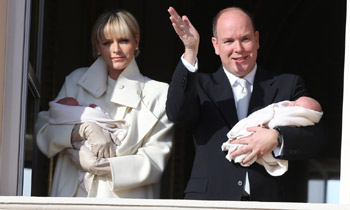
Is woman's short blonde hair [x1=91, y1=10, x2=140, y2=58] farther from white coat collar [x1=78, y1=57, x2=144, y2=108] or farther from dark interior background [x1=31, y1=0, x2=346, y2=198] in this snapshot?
dark interior background [x1=31, y1=0, x2=346, y2=198]

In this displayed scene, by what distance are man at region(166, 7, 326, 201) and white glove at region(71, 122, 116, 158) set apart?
32 cm

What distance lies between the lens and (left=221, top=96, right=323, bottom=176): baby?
15.9 ft

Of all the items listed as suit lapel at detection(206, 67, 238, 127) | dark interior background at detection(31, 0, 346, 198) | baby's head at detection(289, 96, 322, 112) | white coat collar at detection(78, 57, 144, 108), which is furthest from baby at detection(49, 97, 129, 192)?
baby's head at detection(289, 96, 322, 112)

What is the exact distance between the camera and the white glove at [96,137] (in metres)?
4.98

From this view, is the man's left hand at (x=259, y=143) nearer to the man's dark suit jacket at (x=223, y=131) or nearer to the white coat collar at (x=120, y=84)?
the man's dark suit jacket at (x=223, y=131)

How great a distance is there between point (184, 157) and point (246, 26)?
9.22 ft

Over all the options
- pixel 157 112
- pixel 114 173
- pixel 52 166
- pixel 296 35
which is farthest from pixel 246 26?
pixel 296 35

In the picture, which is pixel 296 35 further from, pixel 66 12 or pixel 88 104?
pixel 88 104

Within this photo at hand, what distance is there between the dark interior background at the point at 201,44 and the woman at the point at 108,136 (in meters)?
0.50

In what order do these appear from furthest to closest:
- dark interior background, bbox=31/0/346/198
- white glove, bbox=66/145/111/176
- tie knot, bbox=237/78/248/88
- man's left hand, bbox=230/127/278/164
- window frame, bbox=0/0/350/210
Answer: dark interior background, bbox=31/0/346/198
tie knot, bbox=237/78/248/88
white glove, bbox=66/145/111/176
man's left hand, bbox=230/127/278/164
window frame, bbox=0/0/350/210

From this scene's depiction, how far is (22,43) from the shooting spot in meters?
4.77

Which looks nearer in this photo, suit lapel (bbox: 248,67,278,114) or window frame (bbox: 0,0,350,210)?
window frame (bbox: 0,0,350,210)

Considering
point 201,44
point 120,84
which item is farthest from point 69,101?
point 201,44

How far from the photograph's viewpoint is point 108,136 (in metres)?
5.02
